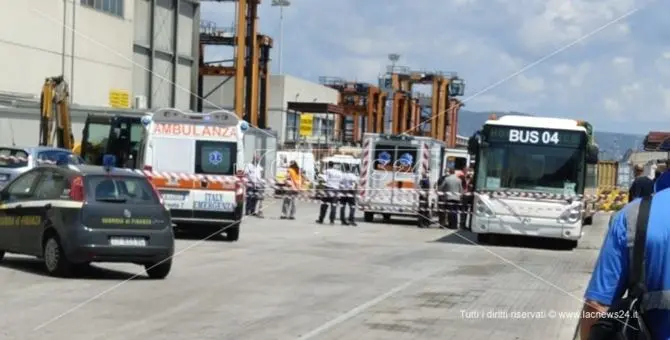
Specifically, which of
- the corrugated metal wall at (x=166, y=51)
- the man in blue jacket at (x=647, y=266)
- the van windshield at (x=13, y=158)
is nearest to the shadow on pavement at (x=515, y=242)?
the van windshield at (x=13, y=158)

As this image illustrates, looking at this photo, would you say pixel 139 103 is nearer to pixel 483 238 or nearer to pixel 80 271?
pixel 483 238

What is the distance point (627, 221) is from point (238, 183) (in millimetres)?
18712

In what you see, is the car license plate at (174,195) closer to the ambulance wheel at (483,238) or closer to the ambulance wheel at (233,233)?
the ambulance wheel at (233,233)

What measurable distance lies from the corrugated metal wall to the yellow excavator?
85.1 ft

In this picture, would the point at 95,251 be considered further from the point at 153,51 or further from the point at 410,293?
the point at 153,51

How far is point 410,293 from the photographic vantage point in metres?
14.6

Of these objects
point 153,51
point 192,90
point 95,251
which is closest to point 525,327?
point 95,251

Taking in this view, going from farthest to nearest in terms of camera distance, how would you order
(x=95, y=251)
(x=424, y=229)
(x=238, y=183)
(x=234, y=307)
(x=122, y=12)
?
(x=122, y=12)
(x=424, y=229)
(x=238, y=183)
(x=95, y=251)
(x=234, y=307)

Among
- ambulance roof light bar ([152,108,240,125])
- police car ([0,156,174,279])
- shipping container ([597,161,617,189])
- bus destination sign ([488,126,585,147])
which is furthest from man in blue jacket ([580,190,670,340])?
shipping container ([597,161,617,189])

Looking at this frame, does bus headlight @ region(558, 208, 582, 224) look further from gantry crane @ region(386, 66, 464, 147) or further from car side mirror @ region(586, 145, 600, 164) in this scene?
gantry crane @ region(386, 66, 464, 147)

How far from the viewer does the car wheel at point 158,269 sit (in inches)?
600

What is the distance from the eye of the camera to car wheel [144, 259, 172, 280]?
15242 mm

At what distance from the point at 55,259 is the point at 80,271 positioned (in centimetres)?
76

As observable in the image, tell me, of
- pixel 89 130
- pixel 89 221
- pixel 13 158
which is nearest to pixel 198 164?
pixel 13 158
